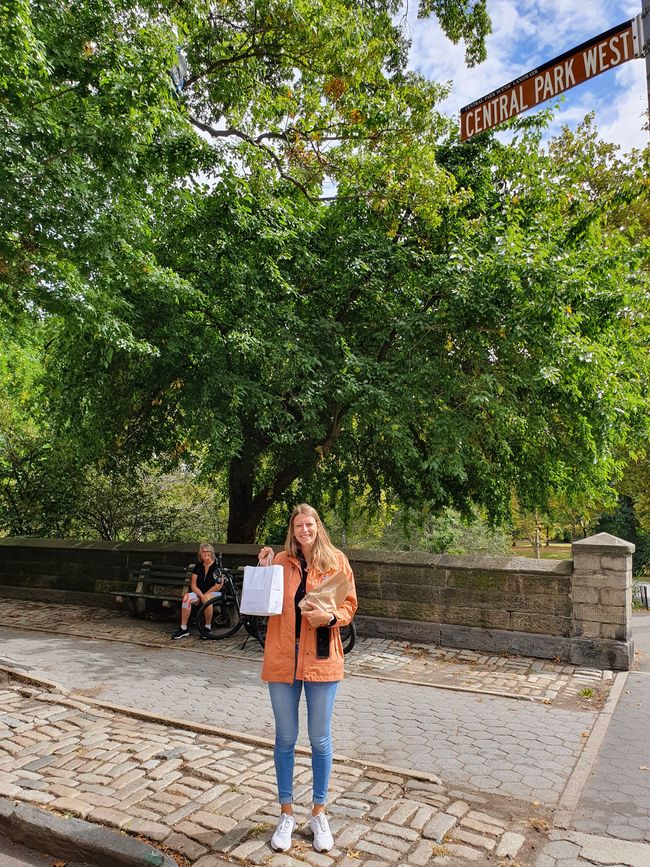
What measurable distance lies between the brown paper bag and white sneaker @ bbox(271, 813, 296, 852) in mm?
1166

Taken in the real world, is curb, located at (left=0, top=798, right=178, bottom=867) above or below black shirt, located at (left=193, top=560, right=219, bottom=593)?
below

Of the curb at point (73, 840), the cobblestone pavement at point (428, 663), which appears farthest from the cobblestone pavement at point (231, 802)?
the cobblestone pavement at point (428, 663)

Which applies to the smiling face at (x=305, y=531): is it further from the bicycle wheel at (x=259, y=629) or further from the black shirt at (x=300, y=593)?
the bicycle wheel at (x=259, y=629)

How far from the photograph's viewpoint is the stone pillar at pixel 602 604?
306 inches

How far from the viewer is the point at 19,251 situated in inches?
321

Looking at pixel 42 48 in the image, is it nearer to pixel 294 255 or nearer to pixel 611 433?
pixel 294 255

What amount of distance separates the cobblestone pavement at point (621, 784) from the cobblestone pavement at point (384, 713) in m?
0.21

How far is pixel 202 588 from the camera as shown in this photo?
960 cm

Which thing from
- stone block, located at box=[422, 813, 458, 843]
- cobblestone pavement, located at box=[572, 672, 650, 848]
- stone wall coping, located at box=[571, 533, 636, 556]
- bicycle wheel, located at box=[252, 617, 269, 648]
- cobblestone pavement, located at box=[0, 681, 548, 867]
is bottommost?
cobblestone pavement, located at box=[572, 672, 650, 848]

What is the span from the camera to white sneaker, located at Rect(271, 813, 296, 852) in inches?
136

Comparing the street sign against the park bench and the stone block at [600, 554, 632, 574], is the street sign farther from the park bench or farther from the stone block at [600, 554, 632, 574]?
the park bench

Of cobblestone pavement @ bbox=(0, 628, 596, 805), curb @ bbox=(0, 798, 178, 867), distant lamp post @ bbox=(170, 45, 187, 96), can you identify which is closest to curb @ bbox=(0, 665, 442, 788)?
cobblestone pavement @ bbox=(0, 628, 596, 805)

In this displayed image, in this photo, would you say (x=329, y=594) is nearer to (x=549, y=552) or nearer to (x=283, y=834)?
(x=283, y=834)

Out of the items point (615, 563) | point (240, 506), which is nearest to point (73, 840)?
point (615, 563)
